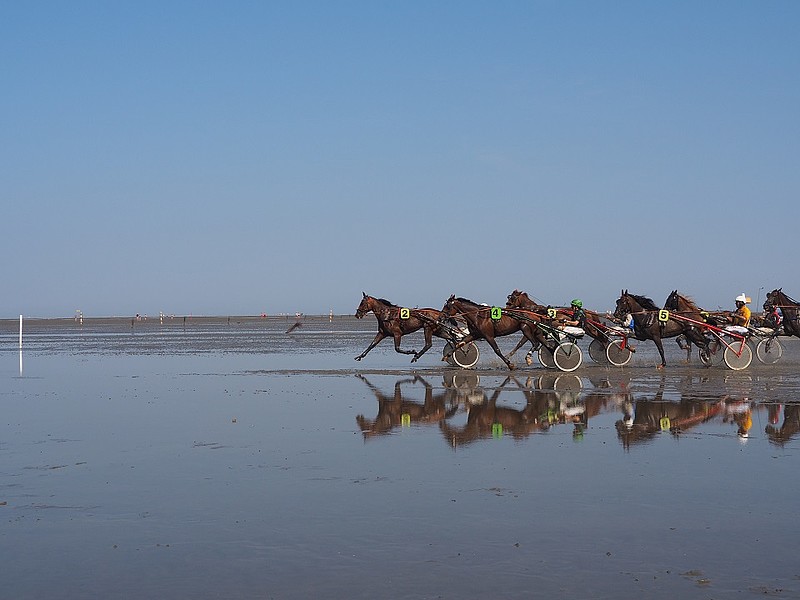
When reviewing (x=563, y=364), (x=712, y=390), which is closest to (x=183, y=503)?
(x=712, y=390)

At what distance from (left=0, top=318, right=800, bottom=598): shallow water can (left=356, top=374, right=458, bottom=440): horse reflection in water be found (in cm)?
5

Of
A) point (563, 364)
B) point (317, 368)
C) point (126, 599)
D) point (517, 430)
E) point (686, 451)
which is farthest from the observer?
point (317, 368)

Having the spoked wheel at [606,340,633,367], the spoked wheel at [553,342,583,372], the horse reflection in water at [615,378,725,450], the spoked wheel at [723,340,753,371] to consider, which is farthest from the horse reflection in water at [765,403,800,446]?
Answer: the spoked wheel at [606,340,633,367]

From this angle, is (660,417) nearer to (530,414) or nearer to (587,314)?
(530,414)

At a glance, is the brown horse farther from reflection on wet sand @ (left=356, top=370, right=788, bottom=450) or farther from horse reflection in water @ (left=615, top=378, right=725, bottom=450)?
horse reflection in water @ (left=615, top=378, right=725, bottom=450)

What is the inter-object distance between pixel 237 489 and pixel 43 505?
5.39 ft

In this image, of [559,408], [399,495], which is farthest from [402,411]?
[399,495]

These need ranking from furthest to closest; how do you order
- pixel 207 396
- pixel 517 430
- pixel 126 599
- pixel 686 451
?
pixel 207 396
pixel 517 430
pixel 686 451
pixel 126 599

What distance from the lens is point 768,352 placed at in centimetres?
2888

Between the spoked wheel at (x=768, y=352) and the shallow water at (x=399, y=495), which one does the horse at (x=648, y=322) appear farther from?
the shallow water at (x=399, y=495)

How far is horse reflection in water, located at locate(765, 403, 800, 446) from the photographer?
12530 millimetres

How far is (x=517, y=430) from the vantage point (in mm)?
13625

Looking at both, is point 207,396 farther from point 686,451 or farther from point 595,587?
point 595,587

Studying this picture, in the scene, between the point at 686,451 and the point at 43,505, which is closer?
the point at 43,505
